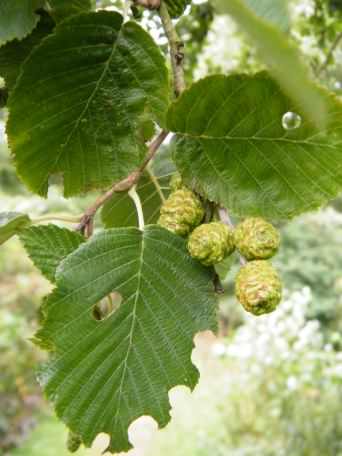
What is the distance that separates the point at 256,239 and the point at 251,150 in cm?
19

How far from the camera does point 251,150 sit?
1130 millimetres

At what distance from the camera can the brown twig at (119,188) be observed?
1.19 metres

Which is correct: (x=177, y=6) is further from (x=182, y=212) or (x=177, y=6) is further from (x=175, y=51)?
(x=182, y=212)

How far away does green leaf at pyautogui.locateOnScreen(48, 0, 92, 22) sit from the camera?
1.27m

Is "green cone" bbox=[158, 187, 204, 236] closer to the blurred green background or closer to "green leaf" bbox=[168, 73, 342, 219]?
"green leaf" bbox=[168, 73, 342, 219]

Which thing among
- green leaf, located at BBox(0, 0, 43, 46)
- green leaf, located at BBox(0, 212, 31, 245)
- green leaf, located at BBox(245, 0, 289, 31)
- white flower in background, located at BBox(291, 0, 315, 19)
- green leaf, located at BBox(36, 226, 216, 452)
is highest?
white flower in background, located at BBox(291, 0, 315, 19)

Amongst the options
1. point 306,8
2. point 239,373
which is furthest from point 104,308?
point 239,373

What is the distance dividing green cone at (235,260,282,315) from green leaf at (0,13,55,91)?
0.69m

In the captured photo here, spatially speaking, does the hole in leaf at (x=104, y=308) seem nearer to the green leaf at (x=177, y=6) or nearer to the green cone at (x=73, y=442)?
the green cone at (x=73, y=442)

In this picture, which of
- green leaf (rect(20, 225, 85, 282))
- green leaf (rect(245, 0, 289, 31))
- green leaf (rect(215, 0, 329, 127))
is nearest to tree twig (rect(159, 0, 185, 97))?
green leaf (rect(20, 225, 85, 282))

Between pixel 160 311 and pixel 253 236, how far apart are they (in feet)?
Result: 0.85

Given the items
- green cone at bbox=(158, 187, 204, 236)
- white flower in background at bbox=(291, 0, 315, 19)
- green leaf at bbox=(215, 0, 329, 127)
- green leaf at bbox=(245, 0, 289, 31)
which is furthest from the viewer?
white flower in background at bbox=(291, 0, 315, 19)

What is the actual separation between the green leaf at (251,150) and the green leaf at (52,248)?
27cm

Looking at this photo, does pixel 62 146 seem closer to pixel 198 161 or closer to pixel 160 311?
pixel 198 161
